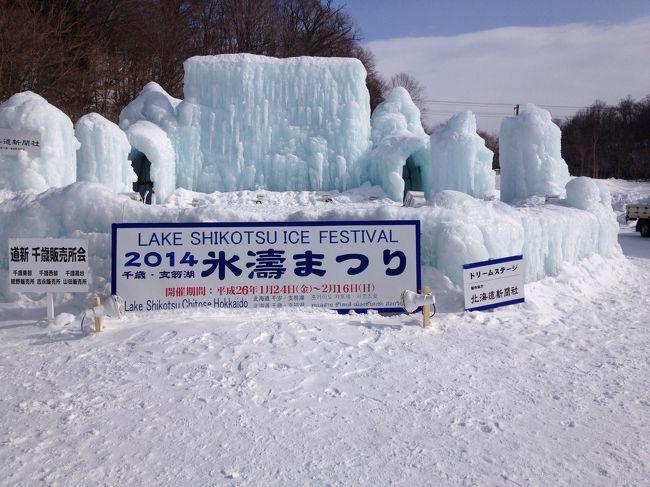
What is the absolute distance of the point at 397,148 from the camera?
17.3 m

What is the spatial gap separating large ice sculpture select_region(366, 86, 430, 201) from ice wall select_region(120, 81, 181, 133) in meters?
6.87

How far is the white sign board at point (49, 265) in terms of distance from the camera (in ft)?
17.6

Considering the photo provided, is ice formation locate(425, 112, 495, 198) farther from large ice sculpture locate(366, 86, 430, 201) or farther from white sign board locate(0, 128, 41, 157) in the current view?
white sign board locate(0, 128, 41, 157)

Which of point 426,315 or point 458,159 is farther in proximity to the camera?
point 458,159

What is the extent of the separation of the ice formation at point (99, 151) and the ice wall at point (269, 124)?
291 cm

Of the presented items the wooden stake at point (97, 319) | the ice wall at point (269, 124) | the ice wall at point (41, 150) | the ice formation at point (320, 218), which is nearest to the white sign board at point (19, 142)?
the ice wall at point (41, 150)

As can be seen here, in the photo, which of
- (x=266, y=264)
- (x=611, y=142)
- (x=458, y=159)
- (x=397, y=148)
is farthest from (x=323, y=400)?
(x=611, y=142)

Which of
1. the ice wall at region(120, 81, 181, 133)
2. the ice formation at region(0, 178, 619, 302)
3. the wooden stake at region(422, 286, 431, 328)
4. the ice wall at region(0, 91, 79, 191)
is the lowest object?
the wooden stake at region(422, 286, 431, 328)

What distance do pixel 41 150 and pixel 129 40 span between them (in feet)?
67.5

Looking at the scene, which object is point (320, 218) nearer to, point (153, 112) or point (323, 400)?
point (323, 400)

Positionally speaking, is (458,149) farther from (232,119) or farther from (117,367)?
(117,367)

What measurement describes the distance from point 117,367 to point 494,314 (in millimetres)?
3887

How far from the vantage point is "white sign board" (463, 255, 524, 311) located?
18.8ft

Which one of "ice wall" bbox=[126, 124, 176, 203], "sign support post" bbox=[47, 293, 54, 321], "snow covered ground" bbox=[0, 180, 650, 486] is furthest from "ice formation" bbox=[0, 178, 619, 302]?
"ice wall" bbox=[126, 124, 176, 203]
